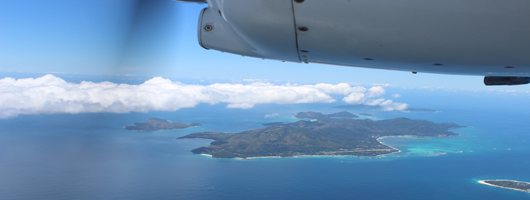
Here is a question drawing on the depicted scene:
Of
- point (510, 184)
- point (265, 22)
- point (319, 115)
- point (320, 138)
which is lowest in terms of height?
point (510, 184)

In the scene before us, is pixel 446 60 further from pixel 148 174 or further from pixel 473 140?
pixel 473 140

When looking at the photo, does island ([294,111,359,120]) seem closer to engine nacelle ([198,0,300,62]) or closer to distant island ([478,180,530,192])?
distant island ([478,180,530,192])

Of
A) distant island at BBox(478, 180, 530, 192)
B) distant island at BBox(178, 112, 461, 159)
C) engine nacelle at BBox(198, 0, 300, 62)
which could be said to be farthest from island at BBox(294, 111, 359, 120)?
engine nacelle at BBox(198, 0, 300, 62)

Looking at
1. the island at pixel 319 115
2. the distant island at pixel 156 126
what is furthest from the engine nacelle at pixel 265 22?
the island at pixel 319 115

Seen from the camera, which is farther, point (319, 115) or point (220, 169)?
point (319, 115)

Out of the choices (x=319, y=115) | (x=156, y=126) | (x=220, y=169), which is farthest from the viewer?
(x=319, y=115)

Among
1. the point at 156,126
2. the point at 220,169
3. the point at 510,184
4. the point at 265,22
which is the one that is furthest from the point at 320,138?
the point at 265,22

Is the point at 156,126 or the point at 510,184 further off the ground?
the point at 156,126

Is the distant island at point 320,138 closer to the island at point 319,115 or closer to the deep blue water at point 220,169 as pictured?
the deep blue water at point 220,169

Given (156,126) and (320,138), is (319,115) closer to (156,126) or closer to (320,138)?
(320,138)
